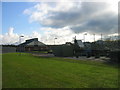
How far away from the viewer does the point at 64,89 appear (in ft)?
19.8

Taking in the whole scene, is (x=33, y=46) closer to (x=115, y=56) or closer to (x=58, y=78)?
(x=115, y=56)

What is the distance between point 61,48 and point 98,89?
31.6 metres

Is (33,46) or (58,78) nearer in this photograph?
(58,78)

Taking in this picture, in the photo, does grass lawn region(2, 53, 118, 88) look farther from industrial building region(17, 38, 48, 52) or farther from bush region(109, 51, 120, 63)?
industrial building region(17, 38, 48, 52)

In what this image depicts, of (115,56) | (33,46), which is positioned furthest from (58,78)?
(33,46)

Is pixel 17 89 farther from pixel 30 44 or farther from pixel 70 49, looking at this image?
pixel 30 44

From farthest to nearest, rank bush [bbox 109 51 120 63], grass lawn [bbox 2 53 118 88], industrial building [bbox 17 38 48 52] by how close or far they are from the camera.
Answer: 1. industrial building [bbox 17 38 48 52]
2. bush [bbox 109 51 120 63]
3. grass lawn [bbox 2 53 118 88]

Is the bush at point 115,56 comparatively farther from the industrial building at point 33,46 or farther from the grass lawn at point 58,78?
the industrial building at point 33,46

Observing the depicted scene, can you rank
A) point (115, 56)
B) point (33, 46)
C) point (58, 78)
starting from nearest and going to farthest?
point (58, 78), point (115, 56), point (33, 46)

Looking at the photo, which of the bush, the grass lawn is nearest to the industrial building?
the bush

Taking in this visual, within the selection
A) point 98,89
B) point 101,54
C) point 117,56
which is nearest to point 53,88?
point 98,89

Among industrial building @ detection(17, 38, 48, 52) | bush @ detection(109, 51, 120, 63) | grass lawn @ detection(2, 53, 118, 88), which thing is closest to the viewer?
grass lawn @ detection(2, 53, 118, 88)

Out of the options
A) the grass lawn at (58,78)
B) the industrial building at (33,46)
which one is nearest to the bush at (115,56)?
the grass lawn at (58,78)

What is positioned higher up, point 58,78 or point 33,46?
point 33,46
